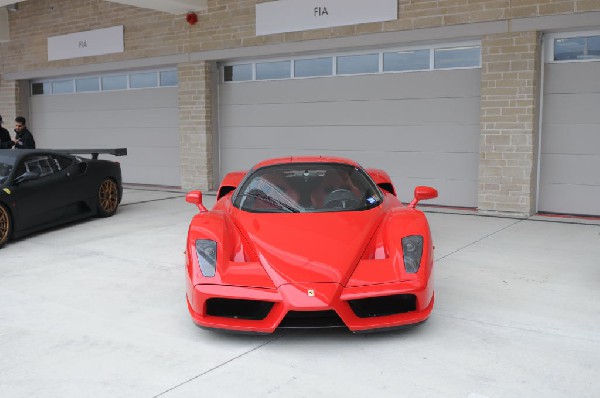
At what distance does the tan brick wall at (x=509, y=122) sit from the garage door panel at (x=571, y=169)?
216 millimetres

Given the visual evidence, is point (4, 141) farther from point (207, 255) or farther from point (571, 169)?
point (571, 169)

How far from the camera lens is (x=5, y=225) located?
6.77 metres

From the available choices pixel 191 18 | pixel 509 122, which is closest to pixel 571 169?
pixel 509 122

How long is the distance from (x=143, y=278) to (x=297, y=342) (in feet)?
6.87

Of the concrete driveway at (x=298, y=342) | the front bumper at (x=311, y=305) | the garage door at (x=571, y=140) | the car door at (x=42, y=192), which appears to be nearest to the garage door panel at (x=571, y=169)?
→ the garage door at (x=571, y=140)

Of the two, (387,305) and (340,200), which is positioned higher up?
(340,200)

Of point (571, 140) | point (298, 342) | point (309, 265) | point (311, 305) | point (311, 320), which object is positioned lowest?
point (298, 342)

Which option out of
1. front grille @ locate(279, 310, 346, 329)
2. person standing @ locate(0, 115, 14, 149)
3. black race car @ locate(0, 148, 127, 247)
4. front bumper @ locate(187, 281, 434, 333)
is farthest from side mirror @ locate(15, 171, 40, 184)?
front grille @ locate(279, 310, 346, 329)

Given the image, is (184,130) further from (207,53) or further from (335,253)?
(335,253)

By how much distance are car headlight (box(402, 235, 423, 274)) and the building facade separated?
5.10 metres

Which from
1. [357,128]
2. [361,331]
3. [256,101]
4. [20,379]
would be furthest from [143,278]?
[256,101]

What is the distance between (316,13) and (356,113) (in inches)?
71.0

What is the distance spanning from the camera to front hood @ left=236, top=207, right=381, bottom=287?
3.56m

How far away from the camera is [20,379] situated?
3146 millimetres
